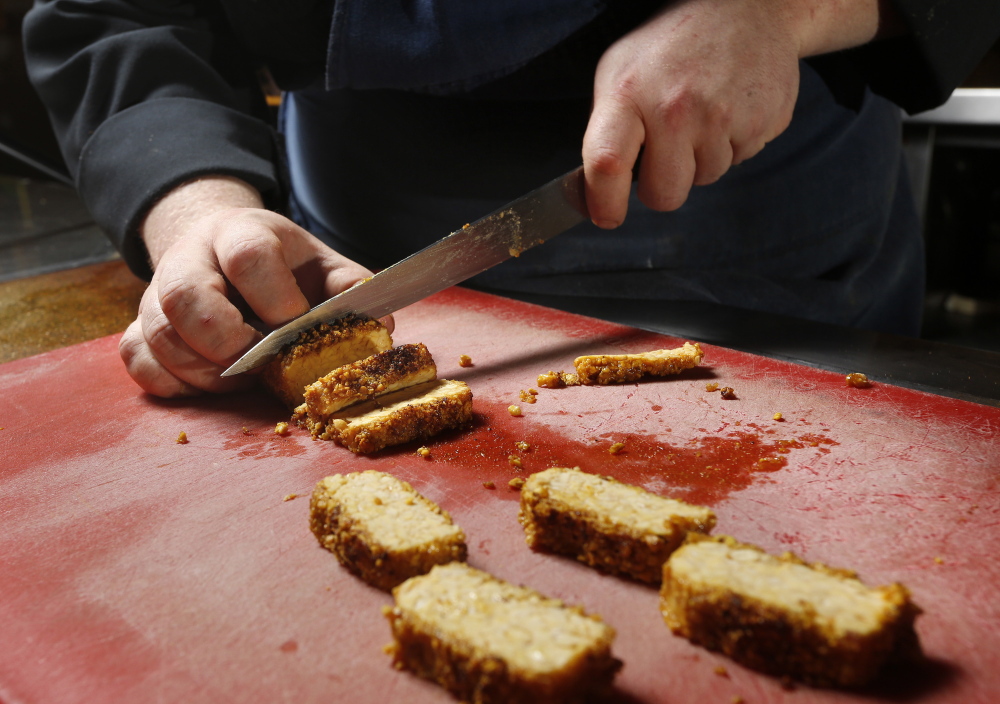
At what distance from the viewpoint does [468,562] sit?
1150 millimetres

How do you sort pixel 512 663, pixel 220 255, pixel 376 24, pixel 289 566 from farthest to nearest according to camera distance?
pixel 376 24 → pixel 220 255 → pixel 289 566 → pixel 512 663

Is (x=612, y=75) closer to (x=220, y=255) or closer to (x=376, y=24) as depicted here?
(x=376, y=24)

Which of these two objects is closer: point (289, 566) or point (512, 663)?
point (512, 663)

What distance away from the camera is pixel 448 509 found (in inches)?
50.6

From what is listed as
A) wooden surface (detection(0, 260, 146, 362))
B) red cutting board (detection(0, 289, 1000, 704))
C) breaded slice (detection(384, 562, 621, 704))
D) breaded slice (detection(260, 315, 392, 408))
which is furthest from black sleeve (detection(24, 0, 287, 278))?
breaded slice (detection(384, 562, 621, 704))

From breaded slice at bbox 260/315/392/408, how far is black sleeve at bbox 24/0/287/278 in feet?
2.46

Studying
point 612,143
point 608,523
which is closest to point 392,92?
point 612,143

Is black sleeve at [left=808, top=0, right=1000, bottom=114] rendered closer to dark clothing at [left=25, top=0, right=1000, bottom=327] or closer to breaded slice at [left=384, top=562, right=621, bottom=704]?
dark clothing at [left=25, top=0, right=1000, bottom=327]

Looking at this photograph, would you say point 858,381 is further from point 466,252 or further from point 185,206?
point 185,206

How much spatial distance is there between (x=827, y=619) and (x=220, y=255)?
1.40 metres

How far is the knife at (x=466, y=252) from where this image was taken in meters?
1.80

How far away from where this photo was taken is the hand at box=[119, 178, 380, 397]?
1641 mm

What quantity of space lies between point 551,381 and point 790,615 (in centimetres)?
90

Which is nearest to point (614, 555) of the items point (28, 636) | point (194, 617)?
point (194, 617)
